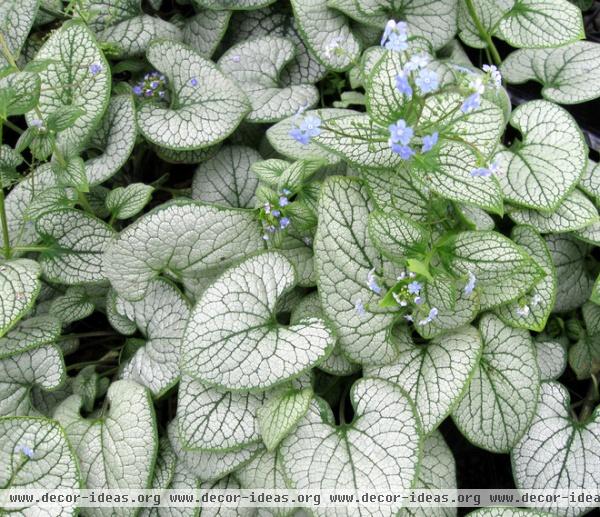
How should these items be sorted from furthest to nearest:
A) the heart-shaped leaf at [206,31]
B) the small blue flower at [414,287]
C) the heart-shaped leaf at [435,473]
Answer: the heart-shaped leaf at [206,31], the heart-shaped leaf at [435,473], the small blue flower at [414,287]

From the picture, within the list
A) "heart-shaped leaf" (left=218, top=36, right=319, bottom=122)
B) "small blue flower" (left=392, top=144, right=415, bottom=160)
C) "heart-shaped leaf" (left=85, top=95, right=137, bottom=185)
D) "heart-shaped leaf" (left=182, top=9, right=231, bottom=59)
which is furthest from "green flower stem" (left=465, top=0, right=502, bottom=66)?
"heart-shaped leaf" (left=85, top=95, right=137, bottom=185)

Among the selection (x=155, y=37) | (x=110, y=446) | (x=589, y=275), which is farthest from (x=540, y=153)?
(x=110, y=446)

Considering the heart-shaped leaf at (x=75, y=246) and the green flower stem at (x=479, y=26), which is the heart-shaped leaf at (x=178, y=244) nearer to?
the heart-shaped leaf at (x=75, y=246)

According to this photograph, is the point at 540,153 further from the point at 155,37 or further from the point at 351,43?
the point at 155,37

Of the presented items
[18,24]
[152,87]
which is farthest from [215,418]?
[18,24]

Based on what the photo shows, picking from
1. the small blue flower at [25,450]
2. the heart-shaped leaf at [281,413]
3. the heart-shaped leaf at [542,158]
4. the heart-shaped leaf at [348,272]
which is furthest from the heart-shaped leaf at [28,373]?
the heart-shaped leaf at [542,158]

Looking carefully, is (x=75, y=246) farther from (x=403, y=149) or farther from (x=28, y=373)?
(x=403, y=149)
